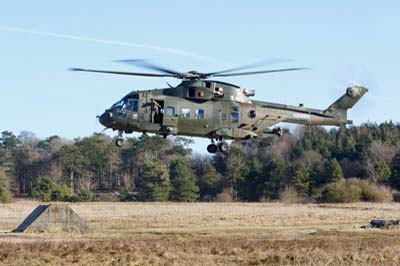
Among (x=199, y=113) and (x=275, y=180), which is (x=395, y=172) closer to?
(x=275, y=180)

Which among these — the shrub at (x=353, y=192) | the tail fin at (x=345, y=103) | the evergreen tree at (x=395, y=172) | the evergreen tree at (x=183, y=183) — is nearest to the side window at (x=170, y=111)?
the tail fin at (x=345, y=103)

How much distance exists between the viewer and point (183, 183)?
104 meters

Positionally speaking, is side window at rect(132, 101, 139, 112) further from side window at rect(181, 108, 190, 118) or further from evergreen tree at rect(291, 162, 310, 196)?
evergreen tree at rect(291, 162, 310, 196)

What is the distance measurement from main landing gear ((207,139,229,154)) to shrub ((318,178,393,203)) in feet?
163

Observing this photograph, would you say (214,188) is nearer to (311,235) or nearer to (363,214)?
(363,214)

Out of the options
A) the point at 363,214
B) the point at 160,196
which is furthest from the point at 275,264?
the point at 160,196

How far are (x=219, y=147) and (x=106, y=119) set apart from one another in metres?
5.88

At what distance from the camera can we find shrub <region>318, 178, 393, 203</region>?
92.8 m

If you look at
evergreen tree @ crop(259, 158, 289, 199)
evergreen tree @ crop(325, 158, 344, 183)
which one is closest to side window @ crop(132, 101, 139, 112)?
evergreen tree @ crop(325, 158, 344, 183)

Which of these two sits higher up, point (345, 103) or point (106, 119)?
point (345, 103)

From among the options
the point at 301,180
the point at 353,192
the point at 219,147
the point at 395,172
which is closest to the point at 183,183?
the point at 301,180

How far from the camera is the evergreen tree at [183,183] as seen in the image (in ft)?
339

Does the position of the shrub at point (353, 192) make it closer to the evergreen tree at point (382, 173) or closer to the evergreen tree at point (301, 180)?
the evergreen tree at point (301, 180)

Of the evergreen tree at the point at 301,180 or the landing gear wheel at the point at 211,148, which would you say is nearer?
the landing gear wheel at the point at 211,148
